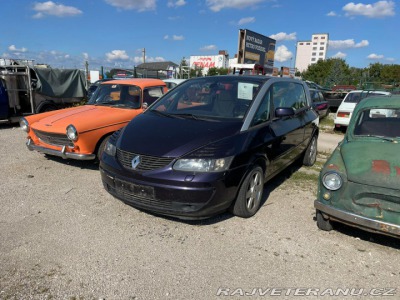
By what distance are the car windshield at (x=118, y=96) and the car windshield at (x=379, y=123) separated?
4155 millimetres

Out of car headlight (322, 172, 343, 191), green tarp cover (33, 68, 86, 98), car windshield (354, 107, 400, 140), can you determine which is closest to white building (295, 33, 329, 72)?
green tarp cover (33, 68, 86, 98)

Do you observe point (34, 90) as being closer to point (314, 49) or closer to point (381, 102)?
point (381, 102)

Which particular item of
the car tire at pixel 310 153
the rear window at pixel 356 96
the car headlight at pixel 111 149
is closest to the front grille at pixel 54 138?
the car headlight at pixel 111 149

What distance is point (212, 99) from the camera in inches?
178

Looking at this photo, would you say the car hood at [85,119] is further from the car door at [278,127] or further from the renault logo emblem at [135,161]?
the car door at [278,127]

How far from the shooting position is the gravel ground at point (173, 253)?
272 centimetres

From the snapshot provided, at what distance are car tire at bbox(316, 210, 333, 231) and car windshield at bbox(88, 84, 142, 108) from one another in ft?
13.8

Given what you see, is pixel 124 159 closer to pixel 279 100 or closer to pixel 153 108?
pixel 153 108

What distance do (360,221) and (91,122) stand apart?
449 cm

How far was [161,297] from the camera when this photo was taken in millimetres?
2598

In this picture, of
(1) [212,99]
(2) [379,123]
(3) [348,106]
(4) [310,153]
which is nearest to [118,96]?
(1) [212,99]

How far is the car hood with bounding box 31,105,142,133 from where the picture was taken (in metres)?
5.50

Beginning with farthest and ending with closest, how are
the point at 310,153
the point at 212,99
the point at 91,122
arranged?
the point at 310,153, the point at 91,122, the point at 212,99

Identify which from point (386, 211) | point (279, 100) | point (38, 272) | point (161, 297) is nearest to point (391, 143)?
point (386, 211)
